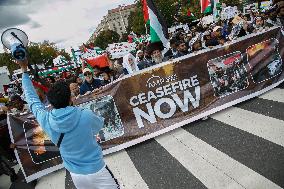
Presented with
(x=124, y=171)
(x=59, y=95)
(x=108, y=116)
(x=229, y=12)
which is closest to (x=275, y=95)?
(x=108, y=116)

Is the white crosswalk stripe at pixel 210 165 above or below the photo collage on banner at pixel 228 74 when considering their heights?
below

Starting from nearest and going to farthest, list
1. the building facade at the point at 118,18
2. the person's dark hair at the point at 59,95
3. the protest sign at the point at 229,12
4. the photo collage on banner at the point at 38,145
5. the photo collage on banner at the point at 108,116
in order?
the person's dark hair at the point at 59,95 → the photo collage on banner at the point at 38,145 → the photo collage on banner at the point at 108,116 → the protest sign at the point at 229,12 → the building facade at the point at 118,18

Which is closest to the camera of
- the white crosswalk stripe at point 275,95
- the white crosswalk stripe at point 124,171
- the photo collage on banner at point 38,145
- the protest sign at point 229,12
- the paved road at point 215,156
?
the paved road at point 215,156

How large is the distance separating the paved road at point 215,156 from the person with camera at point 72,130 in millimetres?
1900

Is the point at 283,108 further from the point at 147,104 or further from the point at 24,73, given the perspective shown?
the point at 24,73

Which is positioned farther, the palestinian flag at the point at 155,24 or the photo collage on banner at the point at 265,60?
the palestinian flag at the point at 155,24

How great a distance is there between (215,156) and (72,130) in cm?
306

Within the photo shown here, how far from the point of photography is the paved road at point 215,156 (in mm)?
4503

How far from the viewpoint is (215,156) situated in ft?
17.3

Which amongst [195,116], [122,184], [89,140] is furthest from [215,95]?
[89,140]

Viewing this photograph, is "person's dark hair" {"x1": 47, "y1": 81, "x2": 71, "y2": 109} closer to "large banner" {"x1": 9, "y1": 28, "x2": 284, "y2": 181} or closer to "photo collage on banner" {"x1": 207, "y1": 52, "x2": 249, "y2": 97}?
"large banner" {"x1": 9, "y1": 28, "x2": 284, "y2": 181}

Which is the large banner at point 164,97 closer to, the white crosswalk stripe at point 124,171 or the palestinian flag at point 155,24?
the white crosswalk stripe at point 124,171

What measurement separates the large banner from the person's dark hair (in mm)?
A: 4032

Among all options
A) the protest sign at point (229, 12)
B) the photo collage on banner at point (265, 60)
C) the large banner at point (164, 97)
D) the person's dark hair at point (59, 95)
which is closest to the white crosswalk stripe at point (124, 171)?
the large banner at point (164, 97)
